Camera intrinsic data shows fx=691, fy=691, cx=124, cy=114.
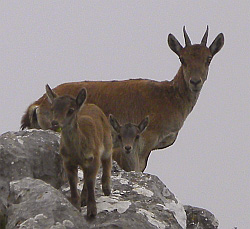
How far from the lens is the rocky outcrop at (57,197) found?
6621mm

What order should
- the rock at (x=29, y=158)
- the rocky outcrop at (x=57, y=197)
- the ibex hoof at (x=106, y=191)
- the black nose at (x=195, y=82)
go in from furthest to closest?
the black nose at (x=195, y=82), the ibex hoof at (x=106, y=191), the rock at (x=29, y=158), the rocky outcrop at (x=57, y=197)

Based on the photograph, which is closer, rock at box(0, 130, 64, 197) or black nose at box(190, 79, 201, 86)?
rock at box(0, 130, 64, 197)

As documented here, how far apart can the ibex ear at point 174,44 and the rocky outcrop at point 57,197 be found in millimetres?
3897

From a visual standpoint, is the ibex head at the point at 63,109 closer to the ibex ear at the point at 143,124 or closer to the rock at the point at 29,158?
the rock at the point at 29,158

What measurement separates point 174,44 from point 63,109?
6.15 m

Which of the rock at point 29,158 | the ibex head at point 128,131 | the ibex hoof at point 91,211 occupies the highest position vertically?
the rock at point 29,158

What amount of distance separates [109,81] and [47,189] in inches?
273

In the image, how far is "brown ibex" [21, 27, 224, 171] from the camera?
12883mm

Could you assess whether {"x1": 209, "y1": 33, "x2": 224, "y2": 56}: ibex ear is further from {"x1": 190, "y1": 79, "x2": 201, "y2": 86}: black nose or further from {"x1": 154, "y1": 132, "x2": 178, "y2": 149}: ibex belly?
{"x1": 154, "y1": 132, "x2": 178, "y2": 149}: ibex belly

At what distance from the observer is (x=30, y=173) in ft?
27.4

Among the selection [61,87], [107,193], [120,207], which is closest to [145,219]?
[120,207]

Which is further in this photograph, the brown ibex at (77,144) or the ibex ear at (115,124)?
the ibex ear at (115,124)

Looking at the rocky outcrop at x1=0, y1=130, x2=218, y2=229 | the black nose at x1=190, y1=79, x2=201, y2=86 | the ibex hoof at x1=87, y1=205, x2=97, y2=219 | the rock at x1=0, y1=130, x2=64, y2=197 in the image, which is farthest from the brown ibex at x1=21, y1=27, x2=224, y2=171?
the ibex hoof at x1=87, y1=205, x2=97, y2=219

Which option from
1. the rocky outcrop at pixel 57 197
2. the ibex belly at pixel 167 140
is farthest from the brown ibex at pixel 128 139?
the rocky outcrop at pixel 57 197
